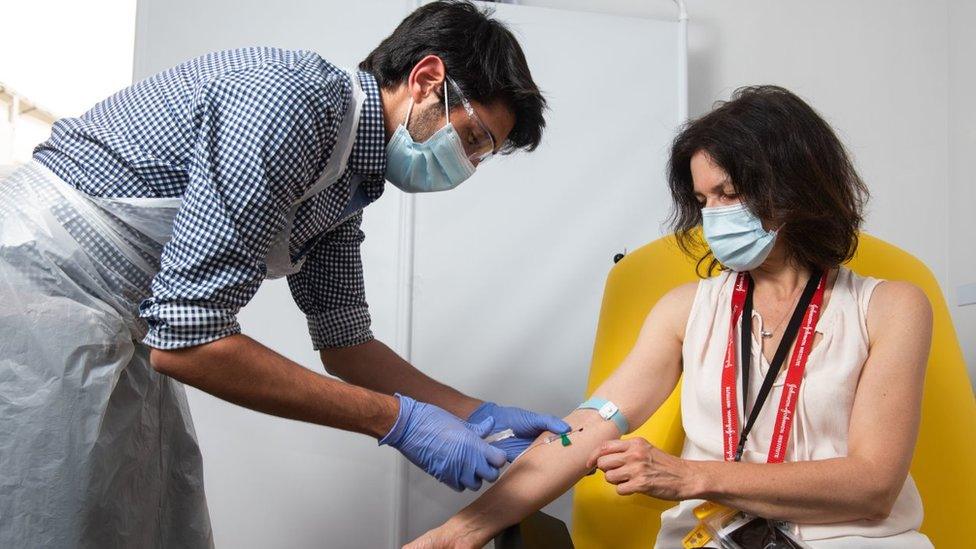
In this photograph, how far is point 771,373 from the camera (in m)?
1.35

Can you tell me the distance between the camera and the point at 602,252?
233 centimetres

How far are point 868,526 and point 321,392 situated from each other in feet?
2.89

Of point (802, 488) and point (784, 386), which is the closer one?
point (802, 488)

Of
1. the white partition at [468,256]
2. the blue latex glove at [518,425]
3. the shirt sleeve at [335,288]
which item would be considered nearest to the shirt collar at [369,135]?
the shirt sleeve at [335,288]

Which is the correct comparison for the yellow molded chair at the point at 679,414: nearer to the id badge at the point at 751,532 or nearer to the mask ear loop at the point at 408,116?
the id badge at the point at 751,532

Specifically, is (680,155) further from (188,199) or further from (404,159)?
(188,199)

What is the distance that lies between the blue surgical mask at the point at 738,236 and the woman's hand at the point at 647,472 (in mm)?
396

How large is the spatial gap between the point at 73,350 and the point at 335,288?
1.73ft

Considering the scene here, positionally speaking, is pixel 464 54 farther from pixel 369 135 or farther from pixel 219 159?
pixel 219 159

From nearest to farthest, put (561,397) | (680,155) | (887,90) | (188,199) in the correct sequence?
(188,199) → (680,155) → (561,397) → (887,90)

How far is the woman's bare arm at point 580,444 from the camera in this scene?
1304 millimetres

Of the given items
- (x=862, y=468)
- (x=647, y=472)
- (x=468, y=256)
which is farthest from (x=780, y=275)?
(x=468, y=256)

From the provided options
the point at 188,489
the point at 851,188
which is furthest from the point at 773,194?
the point at 188,489

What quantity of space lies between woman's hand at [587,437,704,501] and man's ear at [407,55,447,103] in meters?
0.63
